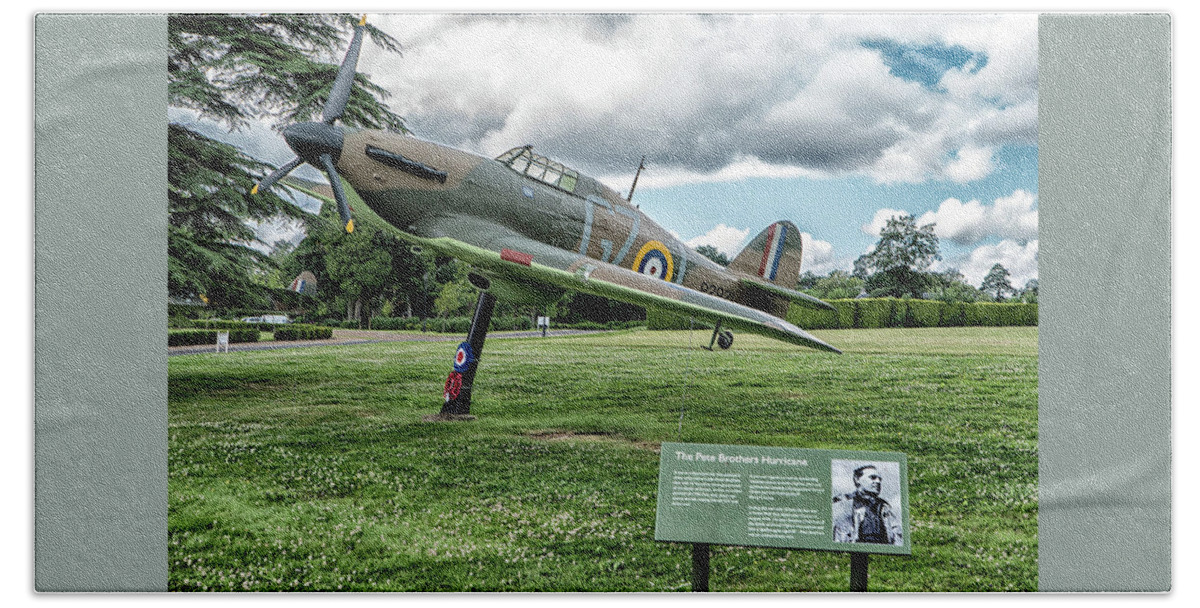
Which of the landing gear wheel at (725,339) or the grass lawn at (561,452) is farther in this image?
the landing gear wheel at (725,339)

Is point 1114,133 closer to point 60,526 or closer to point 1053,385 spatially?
point 1053,385

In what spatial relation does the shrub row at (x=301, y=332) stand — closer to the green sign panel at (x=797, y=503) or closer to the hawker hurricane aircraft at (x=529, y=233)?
the hawker hurricane aircraft at (x=529, y=233)

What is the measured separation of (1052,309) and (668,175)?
105 inches

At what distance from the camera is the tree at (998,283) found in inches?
163

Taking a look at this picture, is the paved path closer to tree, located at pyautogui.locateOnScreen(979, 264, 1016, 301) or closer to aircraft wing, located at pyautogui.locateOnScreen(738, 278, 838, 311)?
aircraft wing, located at pyautogui.locateOnScreen(738, 278, 838, 311)

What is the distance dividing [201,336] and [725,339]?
11.9 feet

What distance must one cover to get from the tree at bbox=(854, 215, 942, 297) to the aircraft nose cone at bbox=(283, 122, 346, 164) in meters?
3.58

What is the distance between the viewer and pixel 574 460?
4.07 meters

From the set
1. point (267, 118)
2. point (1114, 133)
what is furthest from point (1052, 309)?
point (267, 118)

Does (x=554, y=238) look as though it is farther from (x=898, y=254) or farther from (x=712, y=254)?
(x=898, y=254)

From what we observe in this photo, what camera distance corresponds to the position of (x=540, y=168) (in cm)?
418

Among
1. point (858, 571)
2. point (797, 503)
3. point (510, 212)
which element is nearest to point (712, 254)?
point (510, 212)

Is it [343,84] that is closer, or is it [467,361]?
[343,84]

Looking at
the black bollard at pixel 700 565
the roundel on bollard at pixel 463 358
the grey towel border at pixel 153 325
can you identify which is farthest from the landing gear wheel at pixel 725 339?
the grey towel border at pixel 153 325
